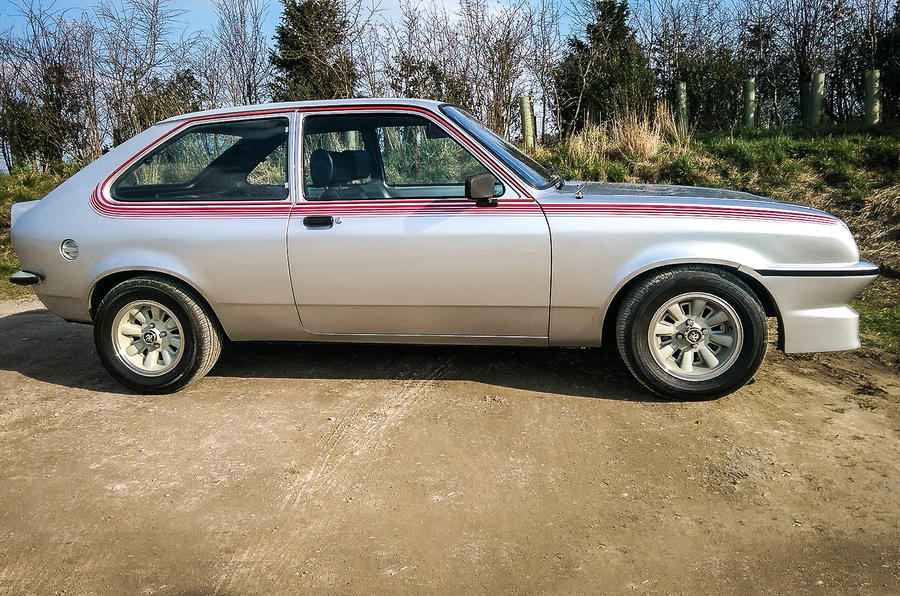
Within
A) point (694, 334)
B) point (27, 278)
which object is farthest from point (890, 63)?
point (27, 278)

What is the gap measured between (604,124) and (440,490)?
871cm

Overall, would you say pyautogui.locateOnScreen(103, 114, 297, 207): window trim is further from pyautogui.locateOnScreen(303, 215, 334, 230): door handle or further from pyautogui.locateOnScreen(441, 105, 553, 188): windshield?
pyautogui.locateOnScreen(441, 105, 553, 188): windshield

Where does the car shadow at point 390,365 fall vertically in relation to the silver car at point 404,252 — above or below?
below

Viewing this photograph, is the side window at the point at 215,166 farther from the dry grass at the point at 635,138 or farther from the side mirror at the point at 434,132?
the dry grass at the point at 635,138

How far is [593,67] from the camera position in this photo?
12062mm

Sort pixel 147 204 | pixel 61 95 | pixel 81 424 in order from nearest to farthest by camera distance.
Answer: pixel 81 424
pixel 147 204
pixel 61 95

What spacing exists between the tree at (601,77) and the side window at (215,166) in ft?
25.4

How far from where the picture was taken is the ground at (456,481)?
9.01ft

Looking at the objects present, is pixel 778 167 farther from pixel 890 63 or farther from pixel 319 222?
pixel 319 222

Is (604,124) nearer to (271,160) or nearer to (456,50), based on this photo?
(456,50)

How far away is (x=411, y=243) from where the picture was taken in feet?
13.8

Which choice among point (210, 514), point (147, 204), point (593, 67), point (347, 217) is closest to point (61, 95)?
point (593, 67)

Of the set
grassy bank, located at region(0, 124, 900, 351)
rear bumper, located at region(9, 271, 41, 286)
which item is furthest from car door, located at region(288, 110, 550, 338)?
grassy bank, located at region(0, 124, 900, 351)

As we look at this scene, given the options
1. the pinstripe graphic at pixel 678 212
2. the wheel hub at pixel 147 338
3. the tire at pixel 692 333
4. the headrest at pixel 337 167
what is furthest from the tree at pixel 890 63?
the wheel hub at pixel 147 338
